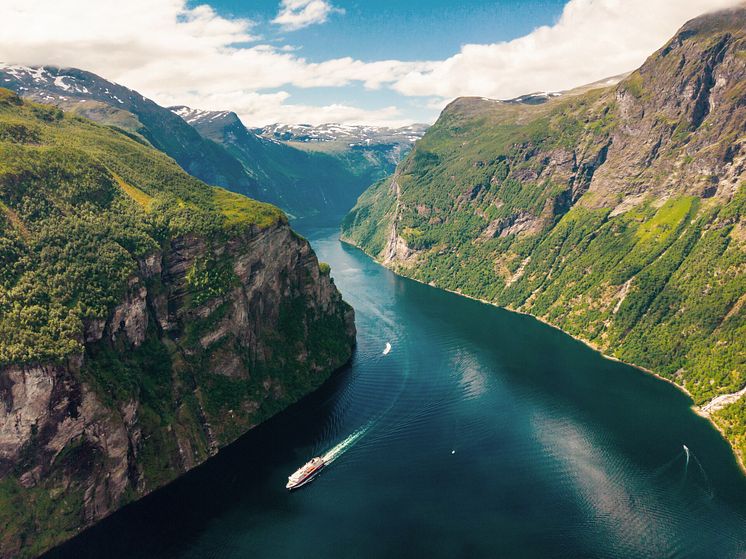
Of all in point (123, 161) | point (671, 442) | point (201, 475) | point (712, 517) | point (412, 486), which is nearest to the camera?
point (712, 517)

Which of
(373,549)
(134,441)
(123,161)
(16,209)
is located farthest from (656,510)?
(123,161)

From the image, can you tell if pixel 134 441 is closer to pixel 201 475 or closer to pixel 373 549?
pixel 201 475

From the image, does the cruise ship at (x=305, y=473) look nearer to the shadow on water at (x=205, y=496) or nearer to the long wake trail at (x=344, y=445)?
the shadow on water at (x=205, y=496)

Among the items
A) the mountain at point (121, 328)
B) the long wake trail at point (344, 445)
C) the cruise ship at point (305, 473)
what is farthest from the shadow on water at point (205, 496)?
the long wake trail at point (344, 445)

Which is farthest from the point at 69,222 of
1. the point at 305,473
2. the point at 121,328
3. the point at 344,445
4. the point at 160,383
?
the point at 344,445

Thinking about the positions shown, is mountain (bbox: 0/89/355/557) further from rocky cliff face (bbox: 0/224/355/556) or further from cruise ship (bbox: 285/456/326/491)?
cruise ship (bbox: 285/456/326/491)

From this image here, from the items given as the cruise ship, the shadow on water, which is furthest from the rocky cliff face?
the cruise ship
